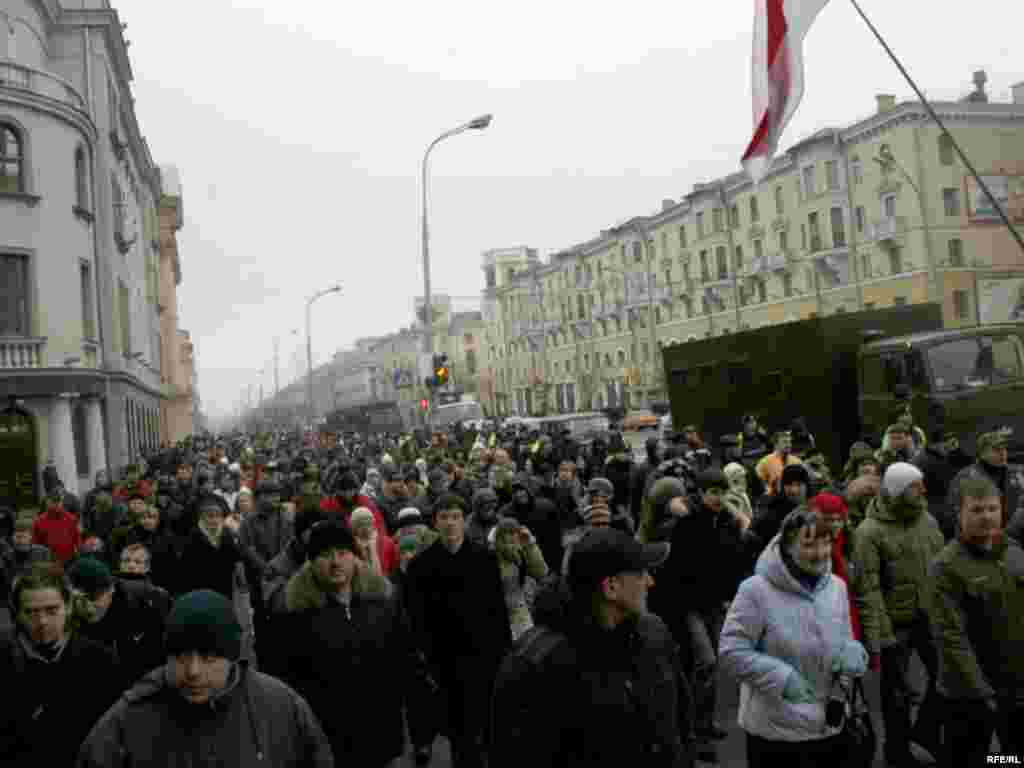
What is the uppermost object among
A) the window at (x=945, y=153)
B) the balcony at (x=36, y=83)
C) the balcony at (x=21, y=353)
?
the window at (x=945, y=153)

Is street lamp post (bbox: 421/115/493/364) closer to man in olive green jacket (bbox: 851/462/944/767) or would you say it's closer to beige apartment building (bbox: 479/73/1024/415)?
beige apartment building (bbox: 479/73/1024/415)

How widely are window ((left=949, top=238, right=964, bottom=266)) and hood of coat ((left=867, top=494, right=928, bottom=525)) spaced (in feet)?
155

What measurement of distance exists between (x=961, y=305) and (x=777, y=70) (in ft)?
135

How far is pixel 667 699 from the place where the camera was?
3143 millimetres

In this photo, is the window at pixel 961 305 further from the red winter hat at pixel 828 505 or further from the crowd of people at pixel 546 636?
the red winter hat at pixel 828 505

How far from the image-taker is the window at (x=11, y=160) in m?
25.4

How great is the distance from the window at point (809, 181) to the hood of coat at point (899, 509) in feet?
172

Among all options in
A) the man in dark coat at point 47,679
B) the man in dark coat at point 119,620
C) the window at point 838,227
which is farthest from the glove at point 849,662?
the window at point 838,227

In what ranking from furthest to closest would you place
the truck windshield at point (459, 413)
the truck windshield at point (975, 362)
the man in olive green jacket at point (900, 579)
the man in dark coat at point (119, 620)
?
the truck windshield at point (459, 413)
the truck windshield at point (975, 362)
the man in olive green jacket at point (900, 579)
the man in dark coat at point (119, 620)

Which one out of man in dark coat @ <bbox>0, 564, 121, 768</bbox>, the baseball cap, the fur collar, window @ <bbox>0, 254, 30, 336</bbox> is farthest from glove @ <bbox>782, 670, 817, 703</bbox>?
window @ <bbox>0, 254, 30, 336</bbox>

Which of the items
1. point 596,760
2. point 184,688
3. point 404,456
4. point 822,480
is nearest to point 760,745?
point 596,760

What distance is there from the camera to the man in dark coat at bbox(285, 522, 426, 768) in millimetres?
4477

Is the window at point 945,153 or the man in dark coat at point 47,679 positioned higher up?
the window at point 945,153

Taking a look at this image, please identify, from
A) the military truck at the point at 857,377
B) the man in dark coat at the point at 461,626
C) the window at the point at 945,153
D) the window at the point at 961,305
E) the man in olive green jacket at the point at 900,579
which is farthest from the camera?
the window at the point at 945,153
